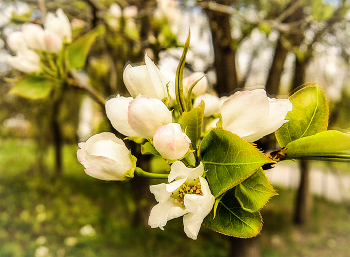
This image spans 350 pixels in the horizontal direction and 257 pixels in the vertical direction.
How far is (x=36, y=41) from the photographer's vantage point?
60cm

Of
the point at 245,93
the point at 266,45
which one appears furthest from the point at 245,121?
the point at 266,45

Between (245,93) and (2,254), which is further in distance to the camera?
(2,254)

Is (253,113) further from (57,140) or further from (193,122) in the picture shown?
(57,140)

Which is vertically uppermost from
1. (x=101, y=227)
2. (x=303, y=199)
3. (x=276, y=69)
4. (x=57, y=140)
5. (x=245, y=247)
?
(x=276, y=69)

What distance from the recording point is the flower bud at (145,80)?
27cm

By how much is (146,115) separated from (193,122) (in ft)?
0.14

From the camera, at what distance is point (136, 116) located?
254 mm

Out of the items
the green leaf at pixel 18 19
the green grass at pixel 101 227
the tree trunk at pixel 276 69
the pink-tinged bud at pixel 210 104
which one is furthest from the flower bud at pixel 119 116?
the tree trunk at pixel 276 69

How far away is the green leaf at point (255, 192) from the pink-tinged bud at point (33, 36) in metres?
0.55

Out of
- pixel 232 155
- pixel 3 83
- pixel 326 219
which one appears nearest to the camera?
pixel 232 155

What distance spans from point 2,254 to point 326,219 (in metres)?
4.11

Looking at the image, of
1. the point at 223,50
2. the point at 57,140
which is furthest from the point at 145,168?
the point at 57,140

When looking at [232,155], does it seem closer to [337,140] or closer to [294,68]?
[337,140]

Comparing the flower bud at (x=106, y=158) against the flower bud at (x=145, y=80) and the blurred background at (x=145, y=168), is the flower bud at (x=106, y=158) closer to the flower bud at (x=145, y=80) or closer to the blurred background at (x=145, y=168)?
the flower bud at (x=145, y=80)
